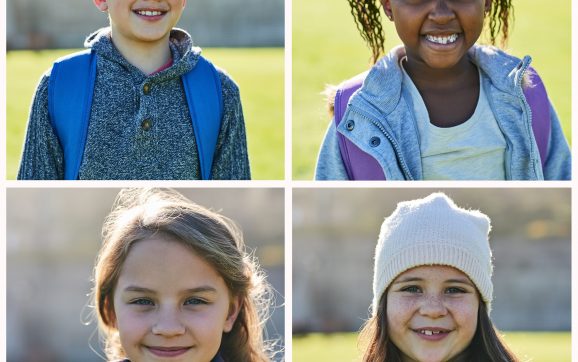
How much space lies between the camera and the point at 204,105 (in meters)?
3.74

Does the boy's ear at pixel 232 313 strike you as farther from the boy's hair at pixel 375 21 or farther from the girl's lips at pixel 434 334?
the boy's hair at pixel 375 21

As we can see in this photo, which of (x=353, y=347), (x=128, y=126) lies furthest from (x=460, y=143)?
(x=353, y=347)

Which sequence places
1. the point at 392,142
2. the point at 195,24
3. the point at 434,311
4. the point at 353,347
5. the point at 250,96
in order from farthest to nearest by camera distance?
the point at 195,24 < the point at 250,96 < the point at 353,347 < the point at 392,142 < the point at 434,311

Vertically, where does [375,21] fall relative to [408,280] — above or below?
above

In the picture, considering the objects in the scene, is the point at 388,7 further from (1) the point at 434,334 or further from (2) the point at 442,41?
(1) the point at 434,334

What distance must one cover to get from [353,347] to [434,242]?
57.0 inches

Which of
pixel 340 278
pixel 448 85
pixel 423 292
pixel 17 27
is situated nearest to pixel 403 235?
pixel 423 292

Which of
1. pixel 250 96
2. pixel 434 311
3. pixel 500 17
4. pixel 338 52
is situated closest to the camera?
pixel 434 311

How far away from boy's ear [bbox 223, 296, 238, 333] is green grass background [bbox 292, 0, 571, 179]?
97cm

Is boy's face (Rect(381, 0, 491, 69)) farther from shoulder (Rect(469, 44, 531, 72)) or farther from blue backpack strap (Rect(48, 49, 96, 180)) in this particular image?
blue backpack strap (Rect(48, 49, 96, 180))

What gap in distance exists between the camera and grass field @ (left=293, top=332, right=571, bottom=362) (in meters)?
4.86

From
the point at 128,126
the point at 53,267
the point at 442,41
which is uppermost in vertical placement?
the point at 442,41

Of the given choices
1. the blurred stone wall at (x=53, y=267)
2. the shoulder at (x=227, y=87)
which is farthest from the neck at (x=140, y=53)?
the blurred stone wall at (x=53, y=267)

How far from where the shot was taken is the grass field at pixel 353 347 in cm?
486
